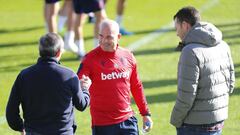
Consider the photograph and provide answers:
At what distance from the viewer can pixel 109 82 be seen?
592cm

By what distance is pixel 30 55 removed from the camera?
39.3ft

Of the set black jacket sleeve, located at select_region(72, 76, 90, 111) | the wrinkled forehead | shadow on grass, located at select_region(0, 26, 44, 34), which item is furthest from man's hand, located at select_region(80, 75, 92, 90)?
shadow on grass, located at select_region(0, 26, 44, 34)

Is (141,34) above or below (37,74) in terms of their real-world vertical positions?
below

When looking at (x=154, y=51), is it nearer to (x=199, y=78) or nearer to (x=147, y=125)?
(x=147, y=125)

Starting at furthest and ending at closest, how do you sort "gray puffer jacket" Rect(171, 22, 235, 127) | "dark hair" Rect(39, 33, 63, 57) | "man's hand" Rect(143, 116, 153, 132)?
1. "man's hand" Rect(143, 116, 153, 132)
2. "gray puffer jacket" Rect(171, 22, 235, 127)
3. "dark hair" Rect(39, 33, 63, 57)

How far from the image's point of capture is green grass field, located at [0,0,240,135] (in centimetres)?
862

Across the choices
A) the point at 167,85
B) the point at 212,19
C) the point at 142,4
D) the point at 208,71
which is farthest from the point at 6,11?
the point at 208,71

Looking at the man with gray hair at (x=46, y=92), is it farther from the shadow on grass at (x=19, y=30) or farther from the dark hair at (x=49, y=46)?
the shadow on grass at (x=19, y=30)

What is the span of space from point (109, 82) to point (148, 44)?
7.10 m

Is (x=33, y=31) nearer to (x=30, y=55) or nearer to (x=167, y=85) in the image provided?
(x=30, y=55)

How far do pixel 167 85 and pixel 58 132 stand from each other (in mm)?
5015

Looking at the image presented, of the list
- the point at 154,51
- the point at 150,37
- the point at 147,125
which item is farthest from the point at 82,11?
the point at 147,125

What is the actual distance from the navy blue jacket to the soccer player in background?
2.43 ft

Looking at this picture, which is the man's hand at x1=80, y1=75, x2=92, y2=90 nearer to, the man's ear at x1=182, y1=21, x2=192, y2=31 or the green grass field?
the man's ear at x1=182, y1=21, x2=192, y2=31
